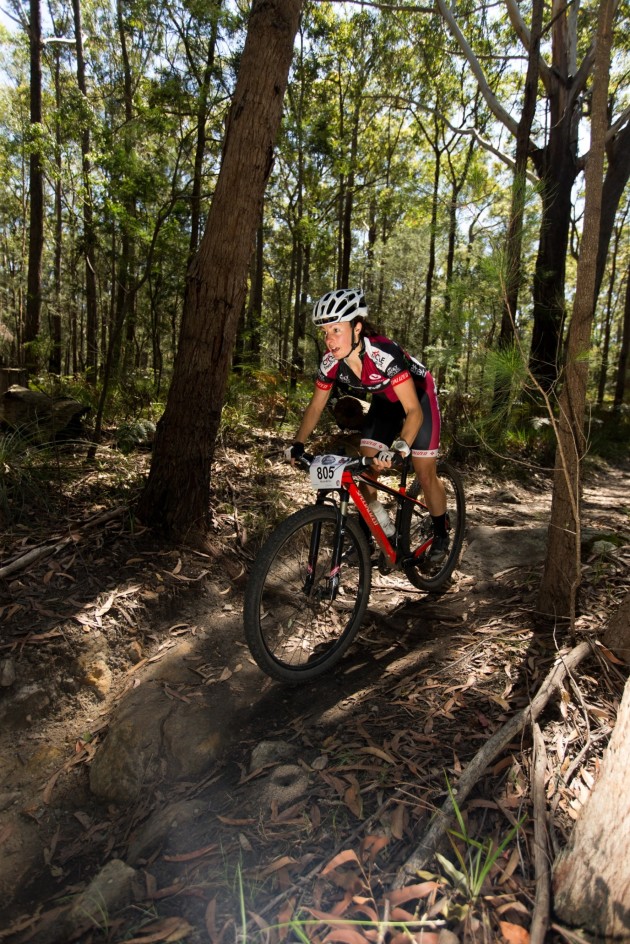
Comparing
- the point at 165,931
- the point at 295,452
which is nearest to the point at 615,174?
the point at 295,452

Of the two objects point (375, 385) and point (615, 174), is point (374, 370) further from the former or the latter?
point (615, 174)

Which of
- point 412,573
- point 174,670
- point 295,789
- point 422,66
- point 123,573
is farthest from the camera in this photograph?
point 422,66

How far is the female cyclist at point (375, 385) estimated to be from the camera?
3236 millimetres

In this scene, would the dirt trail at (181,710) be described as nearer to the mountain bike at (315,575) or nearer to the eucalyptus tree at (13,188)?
the mountain bike at (315,575)

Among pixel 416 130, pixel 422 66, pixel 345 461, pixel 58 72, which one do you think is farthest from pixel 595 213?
pixel 58 72

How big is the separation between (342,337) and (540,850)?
8.88ft

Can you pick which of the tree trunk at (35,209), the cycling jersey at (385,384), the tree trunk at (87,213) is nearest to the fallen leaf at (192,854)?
the cycling jersey at (385,384)

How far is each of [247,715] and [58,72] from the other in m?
25.5

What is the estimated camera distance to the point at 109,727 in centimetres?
274

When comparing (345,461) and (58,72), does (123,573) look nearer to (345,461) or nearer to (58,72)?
(345,461)

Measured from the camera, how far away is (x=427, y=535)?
14.4ft

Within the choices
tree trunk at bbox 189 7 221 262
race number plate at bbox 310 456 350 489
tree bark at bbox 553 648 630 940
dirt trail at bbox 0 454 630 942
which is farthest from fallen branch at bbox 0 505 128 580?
tree trunk at bbox 189 7 221 262

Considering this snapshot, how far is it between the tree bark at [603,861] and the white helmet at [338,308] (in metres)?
2.50

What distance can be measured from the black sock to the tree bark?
102 inches
